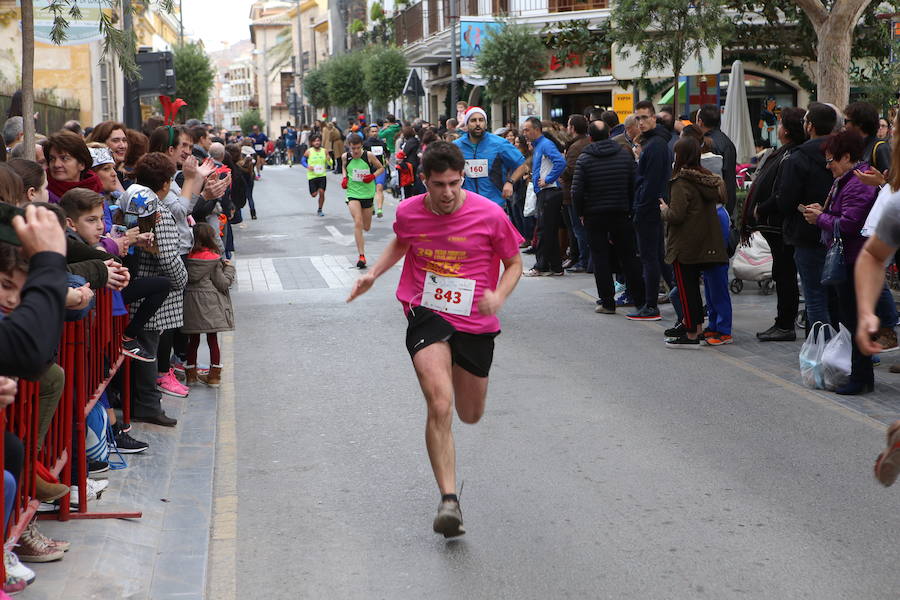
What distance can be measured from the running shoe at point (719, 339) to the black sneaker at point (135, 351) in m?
5.05

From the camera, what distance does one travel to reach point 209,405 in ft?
27.6

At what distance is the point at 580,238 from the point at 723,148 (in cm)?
322

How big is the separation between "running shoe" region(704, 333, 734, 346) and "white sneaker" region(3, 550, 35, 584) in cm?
707

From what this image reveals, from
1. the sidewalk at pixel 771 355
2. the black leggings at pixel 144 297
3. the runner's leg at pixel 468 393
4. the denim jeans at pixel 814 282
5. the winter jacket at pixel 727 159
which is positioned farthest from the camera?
the winter jacket at pixel 727 159

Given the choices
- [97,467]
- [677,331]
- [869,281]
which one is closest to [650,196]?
[677,331]

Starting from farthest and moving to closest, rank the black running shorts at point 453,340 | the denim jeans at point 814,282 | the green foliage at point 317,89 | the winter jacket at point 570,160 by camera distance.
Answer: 1. the green foliage at point 317,89
2. the winter jacket at point 570,160
3. the denim jeans at point 814,282
4. the black running shorts at point 453,340

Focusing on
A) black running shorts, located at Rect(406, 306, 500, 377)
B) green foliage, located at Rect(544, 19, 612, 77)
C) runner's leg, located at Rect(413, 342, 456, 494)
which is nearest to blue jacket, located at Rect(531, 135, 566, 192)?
black running shorts, located at Rect(406, 306, 500, 377)

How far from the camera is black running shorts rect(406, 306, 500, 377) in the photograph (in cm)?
564

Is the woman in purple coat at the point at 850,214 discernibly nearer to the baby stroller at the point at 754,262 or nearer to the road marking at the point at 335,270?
the baby stroller at the point at 754,262

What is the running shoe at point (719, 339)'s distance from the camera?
10.4 meters

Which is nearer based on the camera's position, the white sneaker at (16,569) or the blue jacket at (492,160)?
the white sneaker at (16,569)

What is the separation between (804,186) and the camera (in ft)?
31.4

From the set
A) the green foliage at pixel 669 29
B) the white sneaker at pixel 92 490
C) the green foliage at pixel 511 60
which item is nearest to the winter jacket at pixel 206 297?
the white sneaker at pixel 92 490

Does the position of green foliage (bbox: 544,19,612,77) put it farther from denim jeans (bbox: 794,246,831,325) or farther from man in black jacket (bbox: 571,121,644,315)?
denim jeans (bbox: 794,246,831,325)
